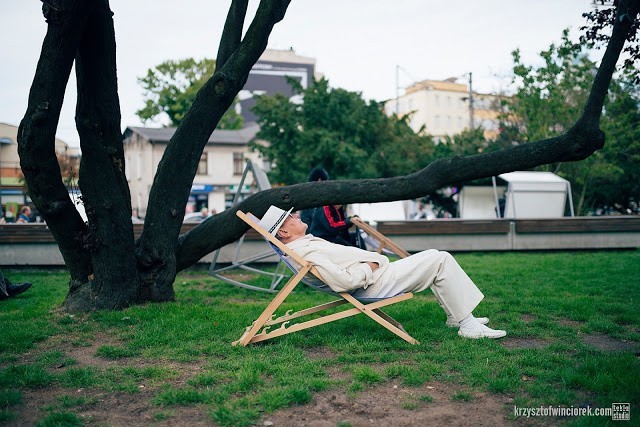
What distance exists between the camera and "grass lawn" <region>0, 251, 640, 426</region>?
156 inches

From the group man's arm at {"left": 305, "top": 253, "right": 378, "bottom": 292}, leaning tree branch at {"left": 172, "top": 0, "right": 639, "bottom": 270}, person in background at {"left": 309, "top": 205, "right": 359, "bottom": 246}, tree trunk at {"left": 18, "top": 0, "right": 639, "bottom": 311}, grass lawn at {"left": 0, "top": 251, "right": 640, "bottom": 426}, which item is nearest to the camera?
grass lawn at {"left": 0, "top": 251, "right": 640, "bottom": 426}

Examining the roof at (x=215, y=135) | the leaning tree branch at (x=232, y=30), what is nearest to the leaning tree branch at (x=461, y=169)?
the leaning tree branch at (x=232, y=30)

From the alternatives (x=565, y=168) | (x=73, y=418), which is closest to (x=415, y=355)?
(x=73, y=418)

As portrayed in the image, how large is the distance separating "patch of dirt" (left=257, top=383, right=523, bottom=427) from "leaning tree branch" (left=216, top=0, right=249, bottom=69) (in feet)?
16.9

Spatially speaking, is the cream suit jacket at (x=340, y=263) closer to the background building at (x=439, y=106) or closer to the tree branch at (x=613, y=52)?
the tree branch at (x=613, y=52)

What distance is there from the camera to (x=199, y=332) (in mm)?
6016

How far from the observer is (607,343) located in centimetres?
557

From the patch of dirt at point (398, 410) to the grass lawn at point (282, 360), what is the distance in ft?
0.17

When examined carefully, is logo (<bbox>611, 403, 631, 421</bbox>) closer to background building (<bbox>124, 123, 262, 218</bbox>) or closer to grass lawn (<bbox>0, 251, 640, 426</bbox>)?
grass lawn (<bbox>0, 251, 640, 426</bbox>)

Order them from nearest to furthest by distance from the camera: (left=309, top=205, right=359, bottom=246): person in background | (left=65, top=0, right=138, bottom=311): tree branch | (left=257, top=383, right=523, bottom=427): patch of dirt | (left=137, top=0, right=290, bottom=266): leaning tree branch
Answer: (left=257, top=383, right=523, bottom=427): patch of dirt < (left=65, top=0, right=138, bottom=311): tree branch < (left=137, top=0, right=290, bottom=266): leaning tree branch < (left=309, top=205, right=359, bottom=246): person in background

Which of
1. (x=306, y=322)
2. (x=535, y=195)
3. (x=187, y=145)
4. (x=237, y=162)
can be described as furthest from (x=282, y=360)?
(x=237, y=162)

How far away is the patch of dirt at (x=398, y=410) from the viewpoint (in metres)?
3.64

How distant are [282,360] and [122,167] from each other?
357 centimetres

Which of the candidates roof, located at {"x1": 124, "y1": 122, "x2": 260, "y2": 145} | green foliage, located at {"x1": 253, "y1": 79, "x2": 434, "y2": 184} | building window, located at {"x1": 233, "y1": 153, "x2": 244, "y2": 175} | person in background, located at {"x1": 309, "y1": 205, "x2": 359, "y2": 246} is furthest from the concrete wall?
building window, located at {"x1": 233, "y1": 153, "x2": 244, "y2": 175}
